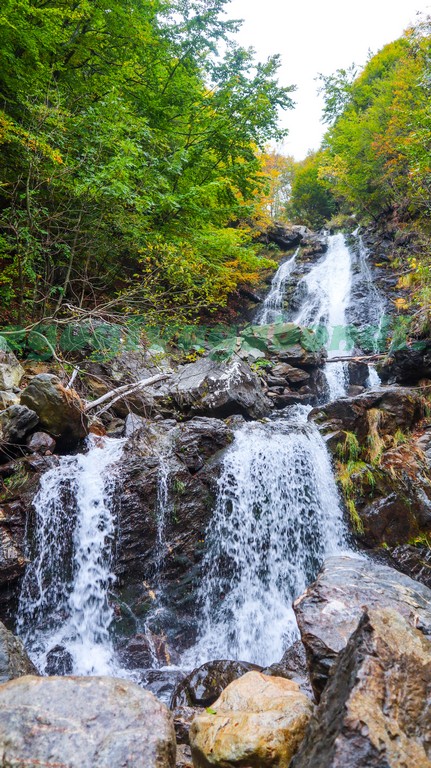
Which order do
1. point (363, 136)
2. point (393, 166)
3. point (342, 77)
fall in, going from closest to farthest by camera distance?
point (393, 166) < point (363, 136) < point (342, 77)

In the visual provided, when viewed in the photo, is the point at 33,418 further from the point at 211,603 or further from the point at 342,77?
the point at 342,77

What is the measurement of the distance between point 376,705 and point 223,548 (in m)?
4.33

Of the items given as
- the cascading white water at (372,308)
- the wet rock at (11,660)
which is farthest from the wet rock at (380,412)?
the wet rock at (11,660)

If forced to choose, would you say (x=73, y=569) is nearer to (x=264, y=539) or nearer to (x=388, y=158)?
(x=264, y=539)

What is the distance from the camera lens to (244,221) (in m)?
18.2

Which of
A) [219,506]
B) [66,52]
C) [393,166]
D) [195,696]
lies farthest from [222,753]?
[393,166]

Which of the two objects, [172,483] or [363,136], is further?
[363,136]

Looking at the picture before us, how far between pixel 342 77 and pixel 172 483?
25836mm

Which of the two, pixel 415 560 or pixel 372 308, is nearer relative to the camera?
pixel 415 560

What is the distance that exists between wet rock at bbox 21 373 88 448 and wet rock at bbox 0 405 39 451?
17 centimetres

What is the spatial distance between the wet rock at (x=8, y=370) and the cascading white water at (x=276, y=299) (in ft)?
32.9

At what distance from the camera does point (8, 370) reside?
238 inches

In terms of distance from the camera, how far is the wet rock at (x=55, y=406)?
5.13m

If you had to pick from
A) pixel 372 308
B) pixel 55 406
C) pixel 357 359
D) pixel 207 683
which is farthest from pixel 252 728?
pixel 372 308
